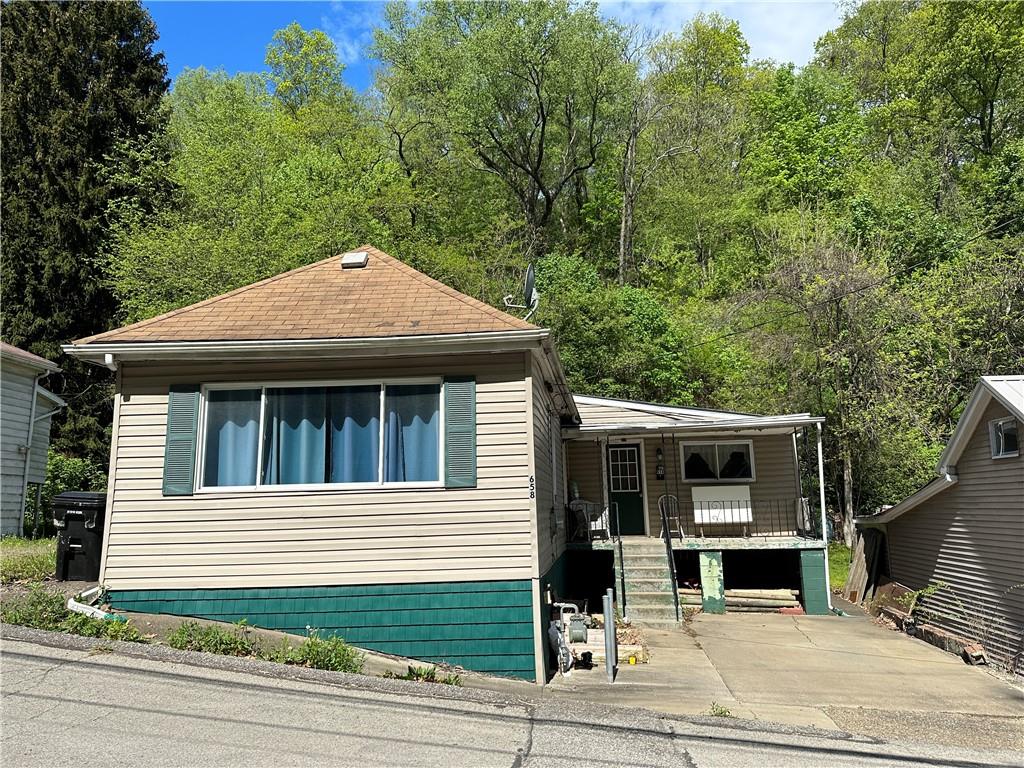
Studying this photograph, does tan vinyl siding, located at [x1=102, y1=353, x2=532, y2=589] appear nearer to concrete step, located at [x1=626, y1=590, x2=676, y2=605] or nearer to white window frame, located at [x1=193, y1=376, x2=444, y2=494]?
white window frame, located at [x1=193, y1=376, x2=444, y2=494]

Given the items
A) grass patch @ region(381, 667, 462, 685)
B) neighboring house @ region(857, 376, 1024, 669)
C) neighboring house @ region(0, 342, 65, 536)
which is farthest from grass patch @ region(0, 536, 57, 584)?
neighboring house @ region(857, 376, 1024, 669)

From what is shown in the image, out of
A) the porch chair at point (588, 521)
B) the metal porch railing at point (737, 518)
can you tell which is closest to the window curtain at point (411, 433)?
the porch chair at point (588, 521)

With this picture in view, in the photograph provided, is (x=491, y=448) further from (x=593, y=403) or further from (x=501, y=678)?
(x=593, y=403)

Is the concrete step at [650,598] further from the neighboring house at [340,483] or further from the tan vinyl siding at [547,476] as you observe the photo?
the neighboring house at [340,483]

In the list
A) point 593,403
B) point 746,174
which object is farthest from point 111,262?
point 746,174

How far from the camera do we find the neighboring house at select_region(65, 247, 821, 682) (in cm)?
739

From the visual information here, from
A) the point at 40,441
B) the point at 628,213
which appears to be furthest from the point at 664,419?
the point at 628,213

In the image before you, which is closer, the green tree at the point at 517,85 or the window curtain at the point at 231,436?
the window curtain at the point at 231,436

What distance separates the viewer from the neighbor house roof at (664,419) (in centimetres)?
1291

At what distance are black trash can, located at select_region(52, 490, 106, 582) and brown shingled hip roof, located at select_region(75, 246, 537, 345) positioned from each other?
1.92 m

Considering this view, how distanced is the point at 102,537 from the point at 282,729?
438cm

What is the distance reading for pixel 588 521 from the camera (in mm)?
12891

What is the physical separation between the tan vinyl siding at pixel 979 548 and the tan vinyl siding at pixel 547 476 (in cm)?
604

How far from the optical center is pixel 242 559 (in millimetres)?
7488
